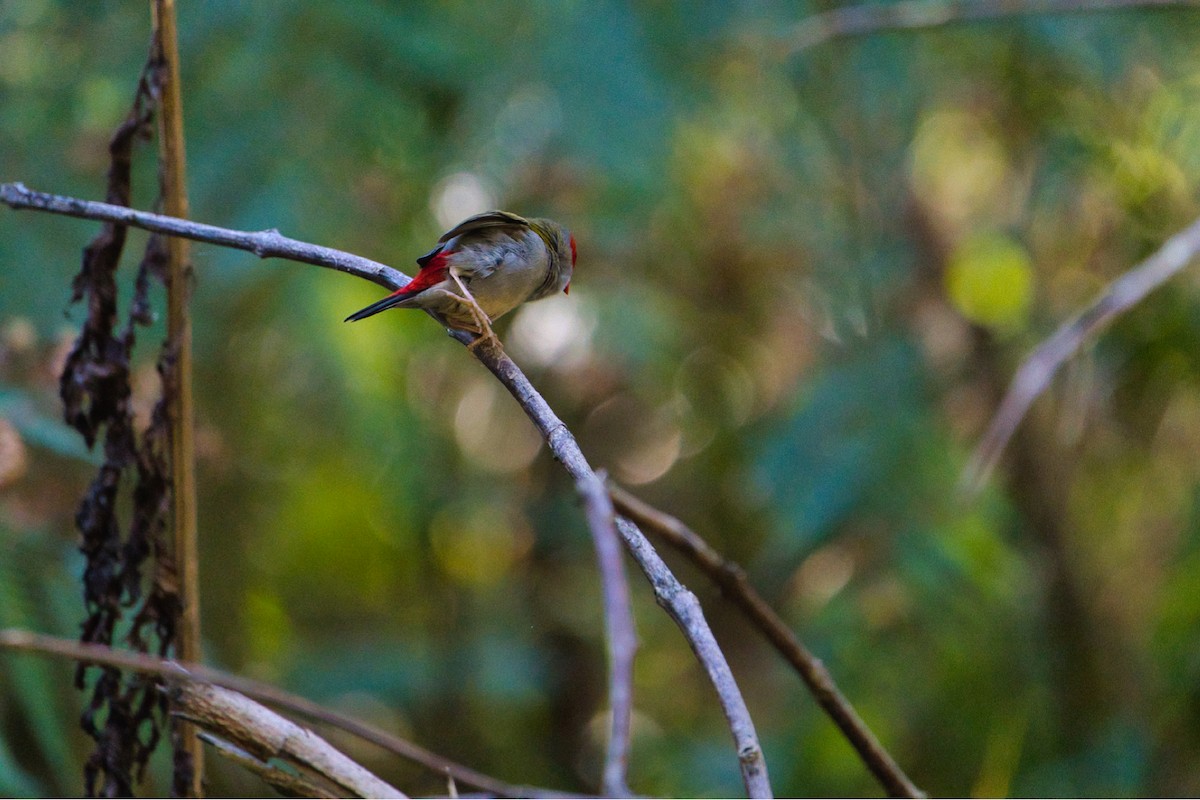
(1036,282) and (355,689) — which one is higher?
(1036,282)

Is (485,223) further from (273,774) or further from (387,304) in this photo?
(273,774)

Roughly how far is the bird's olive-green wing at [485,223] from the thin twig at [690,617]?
0.74 m

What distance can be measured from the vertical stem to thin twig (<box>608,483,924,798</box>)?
2.42 feet

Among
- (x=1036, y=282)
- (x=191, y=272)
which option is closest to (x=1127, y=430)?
(x=1036, y=282)

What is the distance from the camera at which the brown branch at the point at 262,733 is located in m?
1.21

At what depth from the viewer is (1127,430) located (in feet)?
17.2

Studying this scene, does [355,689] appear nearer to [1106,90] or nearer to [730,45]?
[730,45]

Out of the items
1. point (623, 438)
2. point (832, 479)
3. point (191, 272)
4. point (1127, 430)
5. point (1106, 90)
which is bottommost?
point (191, 272)

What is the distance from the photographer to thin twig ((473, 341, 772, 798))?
1.03 m

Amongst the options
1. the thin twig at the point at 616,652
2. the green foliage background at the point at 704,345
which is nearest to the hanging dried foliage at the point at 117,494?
the green foliage background at the point at 704,345

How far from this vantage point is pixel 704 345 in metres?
7.02

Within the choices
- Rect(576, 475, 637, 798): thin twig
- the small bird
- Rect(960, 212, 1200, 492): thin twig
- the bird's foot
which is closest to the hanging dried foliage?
the small bird

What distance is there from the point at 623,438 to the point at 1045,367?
5.83 metres

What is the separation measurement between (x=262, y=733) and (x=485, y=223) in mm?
1157
